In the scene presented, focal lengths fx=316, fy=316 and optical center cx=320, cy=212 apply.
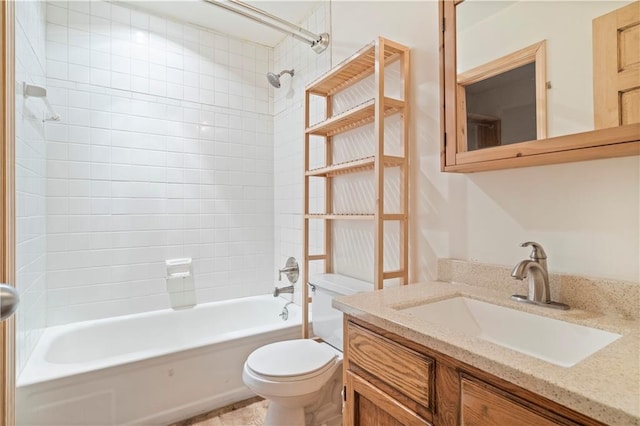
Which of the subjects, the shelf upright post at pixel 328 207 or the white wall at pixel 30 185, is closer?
the white wall at pixel 30 185

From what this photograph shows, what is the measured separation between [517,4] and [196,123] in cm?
222

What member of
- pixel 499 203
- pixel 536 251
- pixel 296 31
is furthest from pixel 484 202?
pixel 296 31

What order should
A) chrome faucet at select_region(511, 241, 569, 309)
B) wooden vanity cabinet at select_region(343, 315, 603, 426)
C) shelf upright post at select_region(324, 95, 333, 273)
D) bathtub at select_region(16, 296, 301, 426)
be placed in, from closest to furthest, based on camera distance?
wooden vanity cabinet at select_region(343, 315, 603, 426) → chrome faucet at select_region(511, 241, 569, 309) → bathtub at select_region(16, 296, 301, 426) → shelf upright post at select_region(324, 95, 333, 273)

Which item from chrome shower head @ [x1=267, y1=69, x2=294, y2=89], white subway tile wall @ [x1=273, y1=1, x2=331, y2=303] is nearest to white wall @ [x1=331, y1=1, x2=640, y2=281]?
white subway tile wall @ [x1=273, y1=1, x2=331, y2=303]

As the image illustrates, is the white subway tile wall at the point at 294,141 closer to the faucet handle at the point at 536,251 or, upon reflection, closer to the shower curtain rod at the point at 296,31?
the shower curtain rod at the point at 296,31

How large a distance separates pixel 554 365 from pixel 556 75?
86cm

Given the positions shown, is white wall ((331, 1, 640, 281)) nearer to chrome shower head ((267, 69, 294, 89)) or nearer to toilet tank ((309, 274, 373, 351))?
toilet tank ((309, 274, 373, 351))

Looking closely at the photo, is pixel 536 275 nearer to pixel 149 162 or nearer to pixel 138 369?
pixel 138 369

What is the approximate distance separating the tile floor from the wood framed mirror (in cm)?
172

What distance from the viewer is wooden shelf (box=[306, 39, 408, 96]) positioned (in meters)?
1.49

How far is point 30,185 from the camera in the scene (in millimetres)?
1654

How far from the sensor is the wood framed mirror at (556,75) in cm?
83

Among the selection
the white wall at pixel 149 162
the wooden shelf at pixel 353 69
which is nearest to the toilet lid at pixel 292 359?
the white wall at pixel 149 162

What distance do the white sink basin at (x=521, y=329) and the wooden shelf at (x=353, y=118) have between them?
2.97 ft
